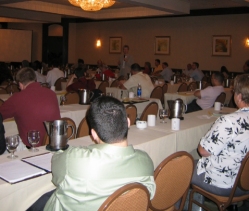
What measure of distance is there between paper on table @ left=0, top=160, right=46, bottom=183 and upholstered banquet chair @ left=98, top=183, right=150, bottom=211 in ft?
2.29

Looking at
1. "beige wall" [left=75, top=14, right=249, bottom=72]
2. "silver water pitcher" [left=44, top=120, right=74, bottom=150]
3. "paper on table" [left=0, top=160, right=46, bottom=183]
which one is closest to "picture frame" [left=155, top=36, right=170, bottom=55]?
"beige wall" [left=75, top=14, right=249, bottom=72]

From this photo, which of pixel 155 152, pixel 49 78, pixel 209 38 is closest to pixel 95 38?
pixel 209 38

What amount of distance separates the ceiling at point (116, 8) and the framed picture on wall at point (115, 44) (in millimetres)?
1483

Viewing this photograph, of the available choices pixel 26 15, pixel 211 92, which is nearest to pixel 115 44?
pixel 26 15

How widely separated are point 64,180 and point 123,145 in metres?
0.33

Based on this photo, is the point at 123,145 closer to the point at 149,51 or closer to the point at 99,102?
the point at 99,102

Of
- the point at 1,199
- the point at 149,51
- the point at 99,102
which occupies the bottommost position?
the point at 1,199

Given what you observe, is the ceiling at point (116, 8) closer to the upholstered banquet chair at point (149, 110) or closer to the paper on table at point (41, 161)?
the upholstered banquet chair at point (149, 110)

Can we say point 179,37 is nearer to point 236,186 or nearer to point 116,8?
point 116,8

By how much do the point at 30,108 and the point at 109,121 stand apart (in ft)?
5.63

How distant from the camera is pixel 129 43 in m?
14.2

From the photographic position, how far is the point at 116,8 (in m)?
12.7

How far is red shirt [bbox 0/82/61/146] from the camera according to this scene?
3.11m

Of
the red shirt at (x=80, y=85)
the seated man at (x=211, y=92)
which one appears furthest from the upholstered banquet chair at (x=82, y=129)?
the seated man at (x=211, y=92)
